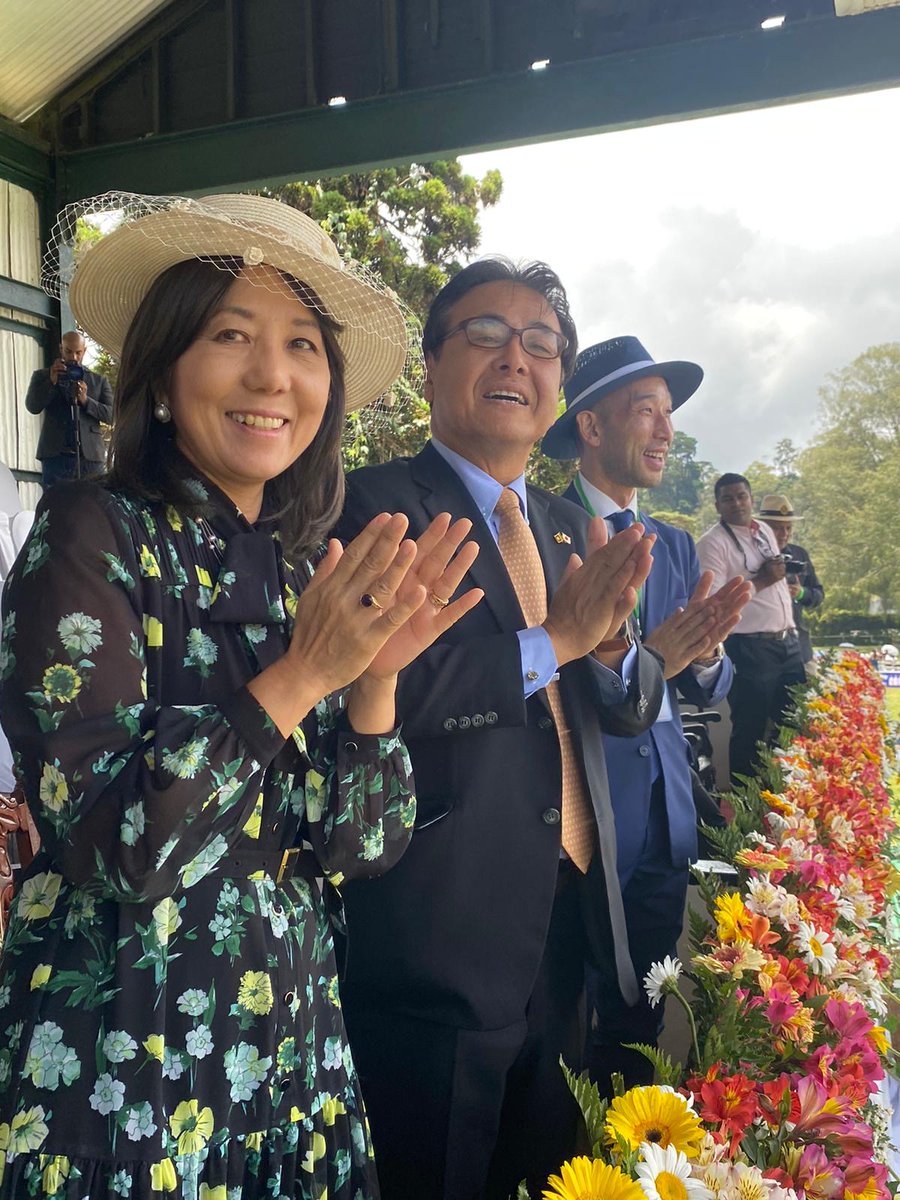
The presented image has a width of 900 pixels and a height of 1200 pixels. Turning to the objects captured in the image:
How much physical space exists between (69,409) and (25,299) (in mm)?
1156

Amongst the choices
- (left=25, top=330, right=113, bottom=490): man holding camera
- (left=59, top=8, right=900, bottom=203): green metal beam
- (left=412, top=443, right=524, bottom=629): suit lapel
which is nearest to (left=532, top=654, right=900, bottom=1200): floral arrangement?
(left=412, top=443, right=524, bottom=629): suit lapel

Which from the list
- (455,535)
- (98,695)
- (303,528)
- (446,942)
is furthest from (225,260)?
(446,942)

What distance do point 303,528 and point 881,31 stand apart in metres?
4.75

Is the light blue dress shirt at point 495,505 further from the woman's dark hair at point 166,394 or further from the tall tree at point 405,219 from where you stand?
the tall tree at point 405,219

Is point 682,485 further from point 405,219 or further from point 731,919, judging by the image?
point 731,919

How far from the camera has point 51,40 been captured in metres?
5.87

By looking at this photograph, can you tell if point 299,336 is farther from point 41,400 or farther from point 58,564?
point 41,400

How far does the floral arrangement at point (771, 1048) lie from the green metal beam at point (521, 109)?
4.08m

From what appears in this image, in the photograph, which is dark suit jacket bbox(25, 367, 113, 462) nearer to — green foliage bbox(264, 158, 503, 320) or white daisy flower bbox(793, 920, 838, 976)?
white daisy flower bbox(793, 920, 838, 976)

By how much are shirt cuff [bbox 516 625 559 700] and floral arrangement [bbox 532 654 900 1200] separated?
43 centimetres

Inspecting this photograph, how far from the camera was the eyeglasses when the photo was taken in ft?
5.77

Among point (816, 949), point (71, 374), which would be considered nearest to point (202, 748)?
point (816, 949)

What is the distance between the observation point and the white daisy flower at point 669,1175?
859 mm

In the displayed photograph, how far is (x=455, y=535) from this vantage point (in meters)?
1.25
